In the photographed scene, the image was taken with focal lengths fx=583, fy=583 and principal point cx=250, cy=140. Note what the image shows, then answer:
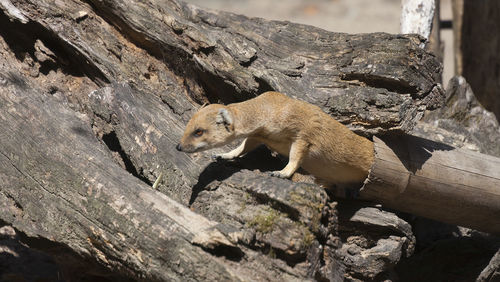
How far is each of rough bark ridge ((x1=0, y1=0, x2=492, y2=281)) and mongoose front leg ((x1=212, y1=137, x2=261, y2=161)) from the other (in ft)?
0.44

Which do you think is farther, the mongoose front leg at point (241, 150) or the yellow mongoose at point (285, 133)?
the mongoose front leg at point (241, 150)

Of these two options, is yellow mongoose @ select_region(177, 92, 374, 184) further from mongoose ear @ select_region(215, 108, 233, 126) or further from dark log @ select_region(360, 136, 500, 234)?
dark log @ select_region(360, 136, 500, 234)

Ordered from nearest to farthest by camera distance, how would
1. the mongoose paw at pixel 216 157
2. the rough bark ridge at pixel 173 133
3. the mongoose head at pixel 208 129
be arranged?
the rough bark ridge at pixel 173 133
the mongoose head at pixel 208 129
the mongoose paw at pixel 216 157

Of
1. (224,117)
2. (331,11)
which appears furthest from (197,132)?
(331,11)

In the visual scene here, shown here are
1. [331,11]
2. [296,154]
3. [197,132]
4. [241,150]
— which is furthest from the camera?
[331,11]

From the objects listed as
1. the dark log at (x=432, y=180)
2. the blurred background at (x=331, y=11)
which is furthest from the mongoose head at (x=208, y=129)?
the blurred background at (x=331, y=11)

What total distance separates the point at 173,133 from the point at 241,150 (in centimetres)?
64

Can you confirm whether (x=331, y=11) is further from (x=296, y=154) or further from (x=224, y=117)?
(x=224, y=117)

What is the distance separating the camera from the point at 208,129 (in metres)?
4.97

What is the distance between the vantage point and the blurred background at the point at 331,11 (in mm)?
14742

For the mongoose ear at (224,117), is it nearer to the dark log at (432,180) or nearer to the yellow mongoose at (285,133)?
the yellow mongoose at (285,133)

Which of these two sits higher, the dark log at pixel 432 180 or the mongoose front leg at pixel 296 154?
the dark log at pixel 432 180

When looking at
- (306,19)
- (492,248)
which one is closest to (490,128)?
(492,248)

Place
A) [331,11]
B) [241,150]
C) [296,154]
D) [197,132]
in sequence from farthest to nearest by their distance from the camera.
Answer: [331,11] < [241,150] < [296,154] < [197,132]
